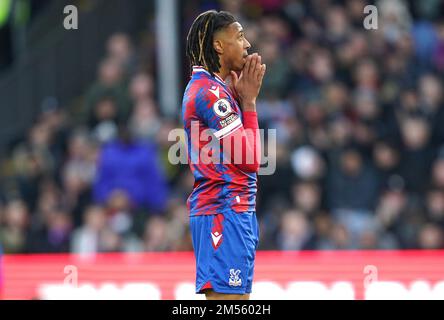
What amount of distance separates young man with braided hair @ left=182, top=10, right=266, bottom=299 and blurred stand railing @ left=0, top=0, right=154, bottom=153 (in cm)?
939

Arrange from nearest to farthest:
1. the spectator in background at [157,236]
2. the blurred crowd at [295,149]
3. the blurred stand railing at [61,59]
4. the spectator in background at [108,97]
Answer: the blurred crowd at [295,149]
the spectator in background at [157,236]
the spectator in background at [108,97]
the blurred stand railing at [61,59]

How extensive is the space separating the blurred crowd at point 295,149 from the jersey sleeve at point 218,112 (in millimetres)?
6320

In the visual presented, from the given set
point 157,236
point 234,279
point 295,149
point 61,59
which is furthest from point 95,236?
point 234,279

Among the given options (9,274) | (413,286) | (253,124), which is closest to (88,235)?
(9,274)

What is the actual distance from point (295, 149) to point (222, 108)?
23.4 ft

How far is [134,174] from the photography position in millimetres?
13086

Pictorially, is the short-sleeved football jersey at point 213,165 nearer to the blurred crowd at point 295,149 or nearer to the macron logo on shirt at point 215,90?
the macron logo on shirt at point 215,90

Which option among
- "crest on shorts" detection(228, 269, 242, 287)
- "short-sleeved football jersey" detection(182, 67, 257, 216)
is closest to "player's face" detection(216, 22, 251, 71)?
"short-sleeved football jersey" detection(182, 67, 257, 216)

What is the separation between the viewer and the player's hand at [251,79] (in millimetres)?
6059

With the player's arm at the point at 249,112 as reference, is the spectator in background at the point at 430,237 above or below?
below

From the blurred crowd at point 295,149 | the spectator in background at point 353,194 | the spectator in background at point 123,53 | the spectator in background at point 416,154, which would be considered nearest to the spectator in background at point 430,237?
the blurred crowd at point 295,149

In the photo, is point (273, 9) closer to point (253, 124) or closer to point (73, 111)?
point (73, 111)

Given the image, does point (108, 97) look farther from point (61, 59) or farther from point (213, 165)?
point (213, 165)

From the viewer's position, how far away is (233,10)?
1427cm
